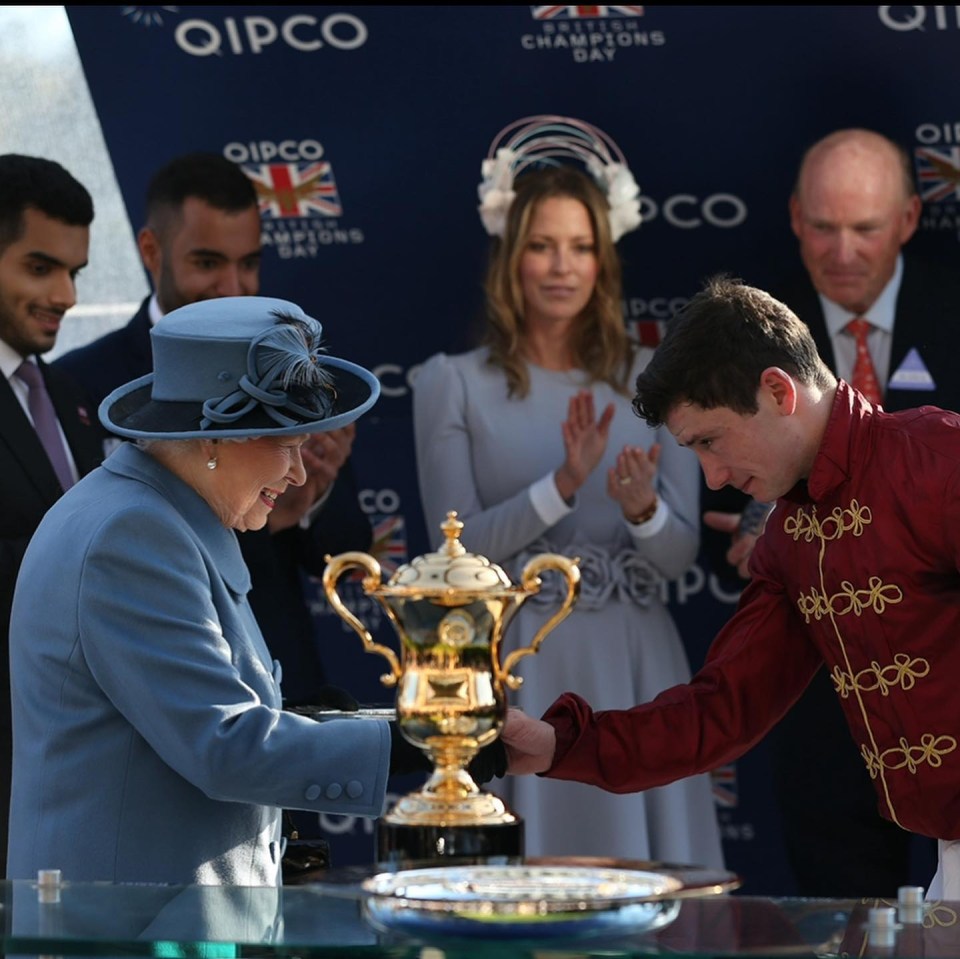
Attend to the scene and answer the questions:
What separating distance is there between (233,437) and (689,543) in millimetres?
2646

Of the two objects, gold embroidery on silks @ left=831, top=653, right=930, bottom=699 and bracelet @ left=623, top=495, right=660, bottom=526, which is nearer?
gold embroidery on silks @ left=831, top=653, right=930, bottom=699

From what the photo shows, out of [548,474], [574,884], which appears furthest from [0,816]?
[574,884]

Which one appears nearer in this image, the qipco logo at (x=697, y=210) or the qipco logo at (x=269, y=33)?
the qipco logo at (x=269, y=33)

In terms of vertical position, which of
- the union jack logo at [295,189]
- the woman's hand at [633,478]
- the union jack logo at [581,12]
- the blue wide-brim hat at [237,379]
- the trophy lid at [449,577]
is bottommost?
the trophy lid at [449,577]

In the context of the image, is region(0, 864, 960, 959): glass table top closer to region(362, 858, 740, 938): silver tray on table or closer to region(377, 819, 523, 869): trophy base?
region(362, 858, 740, 938): silver tray on table

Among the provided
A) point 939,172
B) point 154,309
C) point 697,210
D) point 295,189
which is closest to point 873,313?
point 939,172

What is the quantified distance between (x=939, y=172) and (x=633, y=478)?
1.36 m

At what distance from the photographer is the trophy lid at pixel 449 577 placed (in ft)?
8.62

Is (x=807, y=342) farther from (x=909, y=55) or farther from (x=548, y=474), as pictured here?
(x=909, y=55)

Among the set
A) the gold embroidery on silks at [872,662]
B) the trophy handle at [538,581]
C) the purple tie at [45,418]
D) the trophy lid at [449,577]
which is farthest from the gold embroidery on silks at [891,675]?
the purple tie at [45,418]

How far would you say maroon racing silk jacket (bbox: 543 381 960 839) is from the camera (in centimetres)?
322

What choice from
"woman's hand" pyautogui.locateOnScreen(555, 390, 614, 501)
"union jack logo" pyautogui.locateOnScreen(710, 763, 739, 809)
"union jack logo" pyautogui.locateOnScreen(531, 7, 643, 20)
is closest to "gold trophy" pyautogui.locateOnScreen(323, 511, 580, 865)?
"woman's hand" pyautogui.locateOnScreen(555, 390, 614, 501)

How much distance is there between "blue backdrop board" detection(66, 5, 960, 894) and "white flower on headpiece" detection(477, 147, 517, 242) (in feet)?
1.04

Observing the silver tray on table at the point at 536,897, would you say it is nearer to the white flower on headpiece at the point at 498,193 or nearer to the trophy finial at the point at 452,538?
the trophy finial at the point at 452,538
